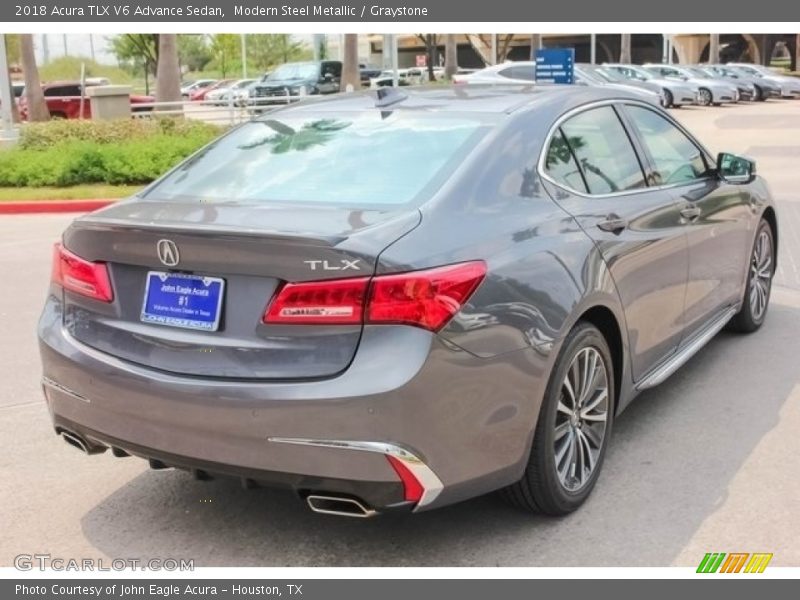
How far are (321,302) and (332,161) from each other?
1.04m

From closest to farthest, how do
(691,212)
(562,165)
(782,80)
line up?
(562,165) < (691,212) < (782,80)

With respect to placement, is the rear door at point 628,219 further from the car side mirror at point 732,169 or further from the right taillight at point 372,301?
the right taillight at point 372,301

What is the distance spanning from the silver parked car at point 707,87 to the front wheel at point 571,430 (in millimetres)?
34366

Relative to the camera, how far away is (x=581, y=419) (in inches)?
155

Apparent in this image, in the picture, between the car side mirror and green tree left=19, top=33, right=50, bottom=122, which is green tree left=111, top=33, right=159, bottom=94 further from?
the car side mirror

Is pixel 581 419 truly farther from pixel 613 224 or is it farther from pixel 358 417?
pixel 358 417

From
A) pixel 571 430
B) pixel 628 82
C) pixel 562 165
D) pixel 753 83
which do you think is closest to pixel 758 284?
pixel 562 165

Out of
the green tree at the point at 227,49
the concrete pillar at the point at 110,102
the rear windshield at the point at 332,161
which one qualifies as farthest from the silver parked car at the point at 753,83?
the green tree at the point at 227,49

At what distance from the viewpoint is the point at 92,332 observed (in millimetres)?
3598

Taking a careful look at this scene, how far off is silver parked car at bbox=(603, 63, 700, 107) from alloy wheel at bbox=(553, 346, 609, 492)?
107 ft
